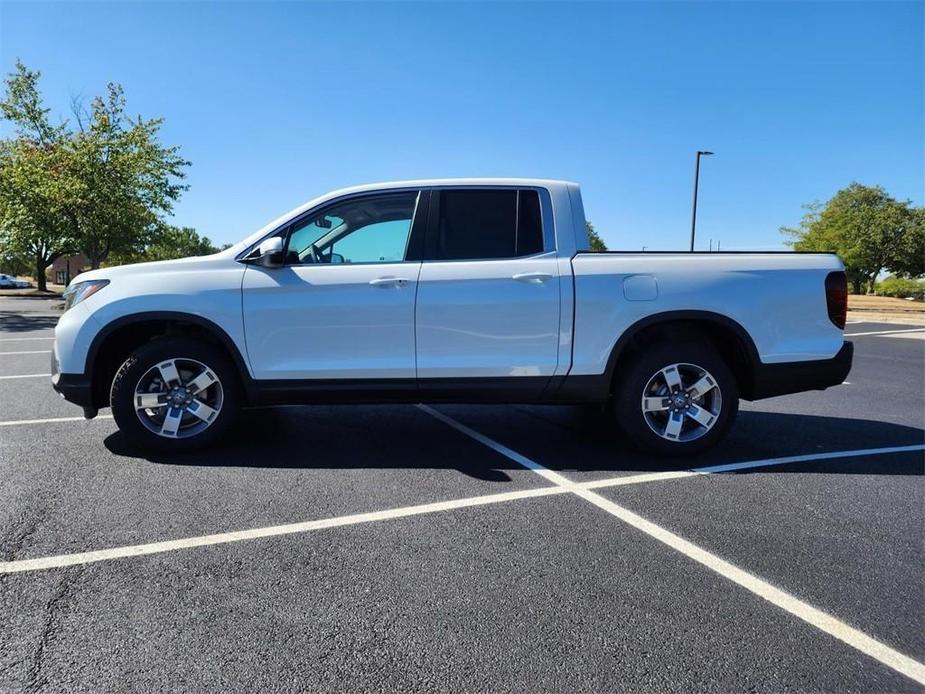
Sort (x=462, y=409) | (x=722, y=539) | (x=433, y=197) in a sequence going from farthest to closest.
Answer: (x=462, y=409)
(x=433, y=197)
(x=722, y=539)

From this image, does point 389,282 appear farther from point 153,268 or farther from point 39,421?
point 39,421

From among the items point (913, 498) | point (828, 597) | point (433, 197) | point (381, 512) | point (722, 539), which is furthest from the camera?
point (433, 197)

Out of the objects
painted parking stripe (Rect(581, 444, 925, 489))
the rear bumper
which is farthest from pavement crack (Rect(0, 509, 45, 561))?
the rear bumper

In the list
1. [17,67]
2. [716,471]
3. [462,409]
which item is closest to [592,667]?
[716,471]

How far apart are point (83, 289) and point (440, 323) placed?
260 centimetres

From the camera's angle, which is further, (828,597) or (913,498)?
(913,498)

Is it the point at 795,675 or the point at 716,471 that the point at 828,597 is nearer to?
the point at 795,675

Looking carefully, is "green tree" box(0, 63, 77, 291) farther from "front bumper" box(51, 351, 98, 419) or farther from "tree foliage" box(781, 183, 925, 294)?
"tree foliage" box(781, 183, 925, 294)

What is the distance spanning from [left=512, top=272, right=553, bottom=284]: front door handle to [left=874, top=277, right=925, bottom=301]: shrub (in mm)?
55888

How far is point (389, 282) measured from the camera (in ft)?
13.9

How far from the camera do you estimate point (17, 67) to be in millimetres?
25234

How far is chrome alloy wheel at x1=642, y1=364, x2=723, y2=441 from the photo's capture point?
4.36 m

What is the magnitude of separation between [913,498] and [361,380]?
363 centimetres

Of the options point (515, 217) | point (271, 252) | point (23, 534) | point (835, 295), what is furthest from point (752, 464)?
point (23, 534)
